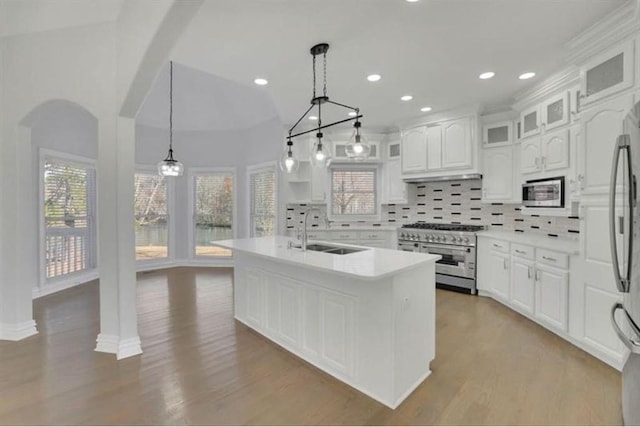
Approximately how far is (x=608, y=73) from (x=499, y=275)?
2.39m

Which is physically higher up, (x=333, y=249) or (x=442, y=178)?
(x=442, y=178)

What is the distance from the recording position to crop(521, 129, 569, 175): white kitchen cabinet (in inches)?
127

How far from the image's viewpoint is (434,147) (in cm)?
468

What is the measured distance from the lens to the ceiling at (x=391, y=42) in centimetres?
216

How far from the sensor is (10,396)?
209 cm

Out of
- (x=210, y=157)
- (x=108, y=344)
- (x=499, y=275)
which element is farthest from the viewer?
(x=210, y=157)

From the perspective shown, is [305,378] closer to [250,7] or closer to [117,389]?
[117,389]

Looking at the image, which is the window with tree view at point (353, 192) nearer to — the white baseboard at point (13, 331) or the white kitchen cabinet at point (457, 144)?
the white kitchen cabinet at point (457, 144)

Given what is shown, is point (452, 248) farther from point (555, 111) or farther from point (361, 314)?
point (361, 314)

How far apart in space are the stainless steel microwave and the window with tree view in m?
2.41

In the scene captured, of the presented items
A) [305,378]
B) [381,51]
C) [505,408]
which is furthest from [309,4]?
[505,408]

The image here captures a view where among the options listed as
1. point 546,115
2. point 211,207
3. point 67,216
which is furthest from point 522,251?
point 67,216

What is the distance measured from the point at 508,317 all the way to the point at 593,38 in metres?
2.78

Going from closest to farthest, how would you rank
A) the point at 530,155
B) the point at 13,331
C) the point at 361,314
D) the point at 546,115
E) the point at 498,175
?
the point at 361,314 → the point at 13,331 → the point at 546,115 → the point at 530,155 → the point at 498,175
